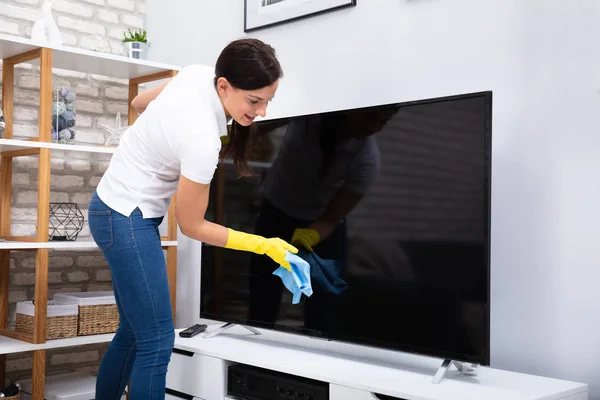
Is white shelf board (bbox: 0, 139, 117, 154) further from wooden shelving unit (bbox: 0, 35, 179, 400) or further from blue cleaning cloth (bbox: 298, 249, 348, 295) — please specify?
blue cleaning cloth (bbox: 298, 249, 348, 295)

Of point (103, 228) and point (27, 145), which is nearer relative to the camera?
point (103, 228)

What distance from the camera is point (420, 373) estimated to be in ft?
6.93

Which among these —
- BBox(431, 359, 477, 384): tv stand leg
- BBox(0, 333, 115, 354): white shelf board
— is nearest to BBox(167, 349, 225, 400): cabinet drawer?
BBox(0, 333, 115, 354): white shelf board

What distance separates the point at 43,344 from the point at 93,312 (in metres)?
0.28

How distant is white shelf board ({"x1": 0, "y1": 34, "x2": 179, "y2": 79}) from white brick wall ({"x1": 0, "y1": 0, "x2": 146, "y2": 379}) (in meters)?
0.14

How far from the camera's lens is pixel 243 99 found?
6.32 feet

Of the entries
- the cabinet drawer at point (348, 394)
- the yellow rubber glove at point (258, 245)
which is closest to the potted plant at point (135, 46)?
the yellow rubber glove at point (258, 245)

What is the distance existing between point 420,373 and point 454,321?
212 mm

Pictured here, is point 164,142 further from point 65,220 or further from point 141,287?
point 65,220

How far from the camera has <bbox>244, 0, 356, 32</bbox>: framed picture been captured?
272cm

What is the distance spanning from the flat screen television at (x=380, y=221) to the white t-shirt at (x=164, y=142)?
50cm

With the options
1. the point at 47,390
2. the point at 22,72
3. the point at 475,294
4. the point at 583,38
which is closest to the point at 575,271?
the point at 475,294

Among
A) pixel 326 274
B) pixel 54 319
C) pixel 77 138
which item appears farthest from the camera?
pixel 77 138

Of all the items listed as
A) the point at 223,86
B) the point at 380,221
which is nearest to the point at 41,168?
the point at 223,86
